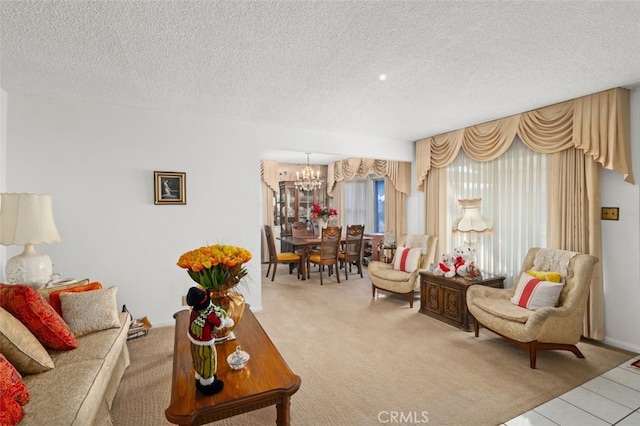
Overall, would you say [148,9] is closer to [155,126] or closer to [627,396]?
[155,126]

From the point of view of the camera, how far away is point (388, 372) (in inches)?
104

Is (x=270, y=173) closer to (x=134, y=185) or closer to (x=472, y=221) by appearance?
(x=134, y=185)

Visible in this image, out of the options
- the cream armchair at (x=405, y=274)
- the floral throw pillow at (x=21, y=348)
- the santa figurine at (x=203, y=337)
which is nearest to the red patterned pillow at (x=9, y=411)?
the floral throw pillow at (x=21, y=348)

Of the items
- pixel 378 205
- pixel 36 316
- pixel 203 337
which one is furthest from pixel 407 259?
pixel 36 316

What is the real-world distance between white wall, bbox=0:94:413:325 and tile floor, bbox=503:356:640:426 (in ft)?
9.73

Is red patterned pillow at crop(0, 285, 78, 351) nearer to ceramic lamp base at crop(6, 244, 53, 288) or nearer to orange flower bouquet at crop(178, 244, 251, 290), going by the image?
ceramic lamp base at crop(6, 244, 53, 288)

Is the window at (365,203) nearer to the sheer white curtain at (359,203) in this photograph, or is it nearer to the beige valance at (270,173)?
the sheer white curtain at (359,203)

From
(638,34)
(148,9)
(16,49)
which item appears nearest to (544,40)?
(638,34)

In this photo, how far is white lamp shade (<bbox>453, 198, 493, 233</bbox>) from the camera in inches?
152

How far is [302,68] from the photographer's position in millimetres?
2506

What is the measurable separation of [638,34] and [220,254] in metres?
2.95

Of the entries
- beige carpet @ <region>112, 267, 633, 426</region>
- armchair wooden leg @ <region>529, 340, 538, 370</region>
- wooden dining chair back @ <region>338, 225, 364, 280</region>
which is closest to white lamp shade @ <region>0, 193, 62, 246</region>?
beige carpet @ <region>112, 267, 633, 426</region>

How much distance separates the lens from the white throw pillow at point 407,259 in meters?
4.51

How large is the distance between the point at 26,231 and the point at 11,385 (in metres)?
1.34
